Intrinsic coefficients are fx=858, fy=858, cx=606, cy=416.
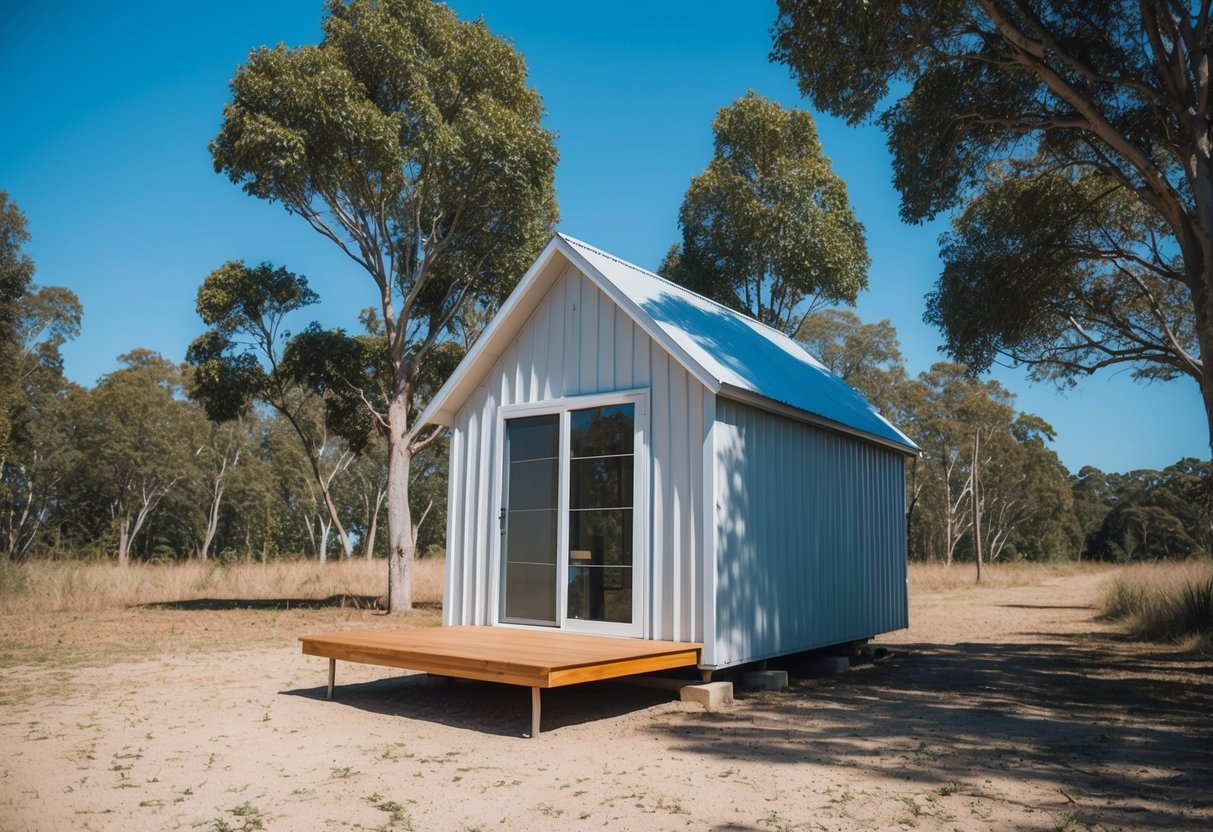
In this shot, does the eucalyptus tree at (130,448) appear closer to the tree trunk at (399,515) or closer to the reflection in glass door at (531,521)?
the tree trunk at (399,515)

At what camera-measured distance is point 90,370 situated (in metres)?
36.1

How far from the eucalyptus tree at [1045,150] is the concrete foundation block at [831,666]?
490 cm

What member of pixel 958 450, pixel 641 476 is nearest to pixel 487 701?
pixel 641 476

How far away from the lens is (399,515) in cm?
1661

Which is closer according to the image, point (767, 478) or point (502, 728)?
point (502, 728)

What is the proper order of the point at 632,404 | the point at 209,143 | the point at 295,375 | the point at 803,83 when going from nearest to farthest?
the point at 632,404, the point at 803,83, the point at 209,143, the point at 295,375

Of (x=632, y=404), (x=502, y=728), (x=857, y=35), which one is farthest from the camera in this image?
(x=857, y=35)

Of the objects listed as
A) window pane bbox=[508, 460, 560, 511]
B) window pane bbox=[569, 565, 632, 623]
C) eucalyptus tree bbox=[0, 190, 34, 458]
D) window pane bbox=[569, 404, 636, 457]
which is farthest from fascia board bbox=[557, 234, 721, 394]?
eucalyptus tree bbox=[0, 190, 34, 458]

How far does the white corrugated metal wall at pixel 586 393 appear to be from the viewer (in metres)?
8.15

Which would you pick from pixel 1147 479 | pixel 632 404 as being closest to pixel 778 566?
pixel 632 404

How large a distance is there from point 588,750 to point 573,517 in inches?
121

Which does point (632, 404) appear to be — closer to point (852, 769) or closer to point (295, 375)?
point (852, 769)

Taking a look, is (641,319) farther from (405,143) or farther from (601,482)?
(405,143)

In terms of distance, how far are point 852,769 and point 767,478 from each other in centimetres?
373
